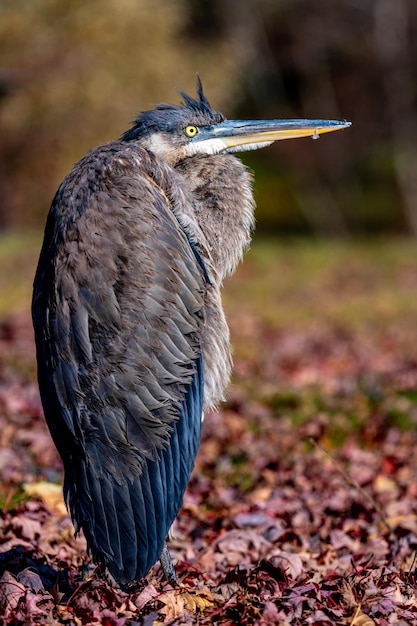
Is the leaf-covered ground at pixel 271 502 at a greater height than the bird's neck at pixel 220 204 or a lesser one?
lesser

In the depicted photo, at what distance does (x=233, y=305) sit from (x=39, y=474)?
28.8 ft

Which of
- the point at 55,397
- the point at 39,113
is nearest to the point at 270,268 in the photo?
the point at 39,113

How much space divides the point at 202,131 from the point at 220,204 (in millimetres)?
425

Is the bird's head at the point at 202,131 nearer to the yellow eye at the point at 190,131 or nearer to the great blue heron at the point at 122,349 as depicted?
the yellow eye at the point at 190,131

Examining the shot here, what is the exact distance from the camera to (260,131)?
4.45 m

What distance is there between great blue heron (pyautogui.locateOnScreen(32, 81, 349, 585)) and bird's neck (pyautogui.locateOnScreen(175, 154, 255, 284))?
0.92 ft

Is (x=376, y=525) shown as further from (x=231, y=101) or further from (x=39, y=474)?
(x=231, y=101)

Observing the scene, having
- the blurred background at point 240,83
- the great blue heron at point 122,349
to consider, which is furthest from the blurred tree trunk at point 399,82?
the great blue heron at point 122,349

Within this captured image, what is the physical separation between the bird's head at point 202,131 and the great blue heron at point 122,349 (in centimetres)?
44

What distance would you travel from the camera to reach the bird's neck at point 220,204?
423cm

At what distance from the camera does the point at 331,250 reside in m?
18.2

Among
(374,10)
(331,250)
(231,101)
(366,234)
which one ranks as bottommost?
(366,234)

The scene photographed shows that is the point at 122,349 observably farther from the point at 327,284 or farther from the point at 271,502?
the point at 327,284

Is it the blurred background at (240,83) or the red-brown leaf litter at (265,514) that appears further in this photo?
the blurred background at (240,83)
